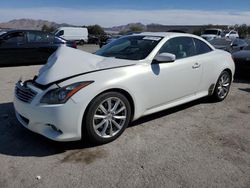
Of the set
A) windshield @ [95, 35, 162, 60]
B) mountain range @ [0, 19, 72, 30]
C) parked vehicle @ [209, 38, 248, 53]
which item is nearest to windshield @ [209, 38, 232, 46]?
parked vehicle @ [209, 38, 248, 53]

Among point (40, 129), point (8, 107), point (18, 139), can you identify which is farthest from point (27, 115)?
point (8, 107)

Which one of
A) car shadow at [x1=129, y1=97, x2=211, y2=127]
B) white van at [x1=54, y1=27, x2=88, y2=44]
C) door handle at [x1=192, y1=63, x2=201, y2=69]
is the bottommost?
white van at [x1=54, y1=27, x2=88, y2=44]

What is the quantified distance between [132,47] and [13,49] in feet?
23.1

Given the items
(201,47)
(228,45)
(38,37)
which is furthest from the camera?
(228,45)

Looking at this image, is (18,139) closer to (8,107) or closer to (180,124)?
(8,107)

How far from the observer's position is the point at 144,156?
A: 3.54 metres

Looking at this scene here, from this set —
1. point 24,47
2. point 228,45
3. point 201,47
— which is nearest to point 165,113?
point 201,47

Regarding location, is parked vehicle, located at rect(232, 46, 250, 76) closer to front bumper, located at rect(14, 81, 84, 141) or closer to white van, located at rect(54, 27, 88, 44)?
front bumper, located at rect(14, 81, 84, 141)

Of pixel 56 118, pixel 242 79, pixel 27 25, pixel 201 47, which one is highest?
pixel 201 47

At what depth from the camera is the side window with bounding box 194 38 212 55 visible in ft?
17.5

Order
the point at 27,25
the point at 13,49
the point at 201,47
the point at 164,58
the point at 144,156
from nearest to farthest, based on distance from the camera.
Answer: the point at 144,156 → the point at 164,58 → the point at 201,47 → the point at 13,49 → the point at 27,25

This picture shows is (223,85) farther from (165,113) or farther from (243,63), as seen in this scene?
(243,63)

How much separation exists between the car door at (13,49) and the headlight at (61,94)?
7.68m

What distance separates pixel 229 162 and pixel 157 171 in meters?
0.91
